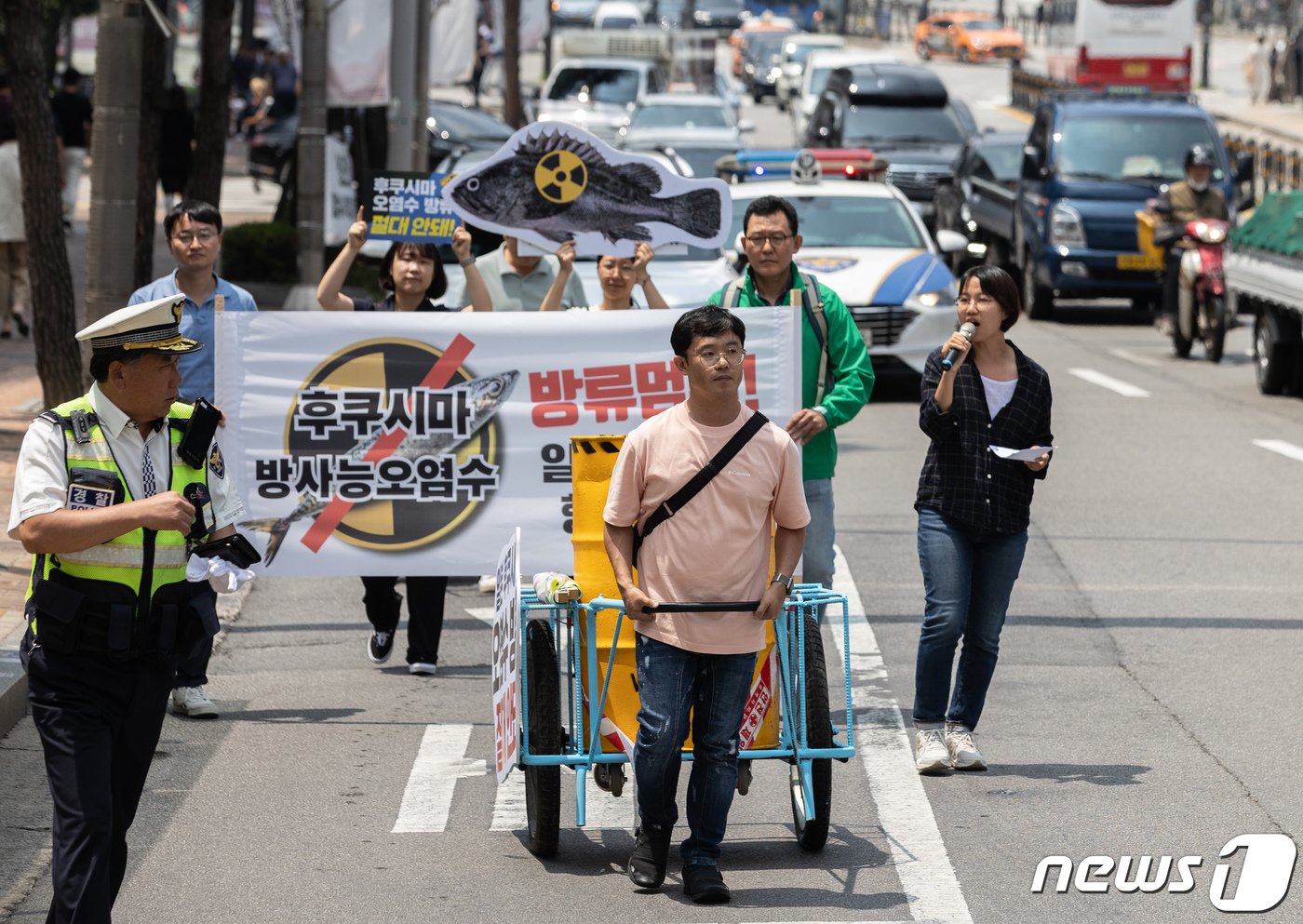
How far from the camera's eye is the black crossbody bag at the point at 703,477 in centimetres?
603

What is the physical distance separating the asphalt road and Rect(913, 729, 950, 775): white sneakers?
0.28 feet

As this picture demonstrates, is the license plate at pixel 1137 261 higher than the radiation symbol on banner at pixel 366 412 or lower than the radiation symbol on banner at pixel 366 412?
lower

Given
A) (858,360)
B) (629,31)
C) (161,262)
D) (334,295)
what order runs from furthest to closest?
1. (629,31)
2. (161,262)
3. (334,295)
4. (858,360)

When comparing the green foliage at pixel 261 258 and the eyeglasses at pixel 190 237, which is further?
the green foliage at pixel 261 258

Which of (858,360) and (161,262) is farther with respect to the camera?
(161,262)

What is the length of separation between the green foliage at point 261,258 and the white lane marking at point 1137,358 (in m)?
8.27

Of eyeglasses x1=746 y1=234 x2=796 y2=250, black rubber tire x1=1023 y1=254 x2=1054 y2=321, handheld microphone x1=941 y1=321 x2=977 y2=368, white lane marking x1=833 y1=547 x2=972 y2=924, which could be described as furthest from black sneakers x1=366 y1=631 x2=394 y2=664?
black rubber tire x1=1023 y1=254 x2=1054 y2=321

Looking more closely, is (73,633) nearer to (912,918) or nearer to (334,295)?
(912,918)

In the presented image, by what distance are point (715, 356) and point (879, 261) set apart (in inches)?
462

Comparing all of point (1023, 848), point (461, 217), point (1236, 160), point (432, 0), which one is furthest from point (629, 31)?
point (1023, 848)

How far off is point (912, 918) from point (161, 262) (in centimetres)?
2111

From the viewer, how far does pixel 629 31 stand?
51.8 meters

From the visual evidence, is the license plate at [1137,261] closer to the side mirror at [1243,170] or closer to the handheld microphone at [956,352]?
the side mirror at [1243,170]

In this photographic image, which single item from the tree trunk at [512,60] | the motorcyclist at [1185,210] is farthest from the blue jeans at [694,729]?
the tree trunk at [512,60]
